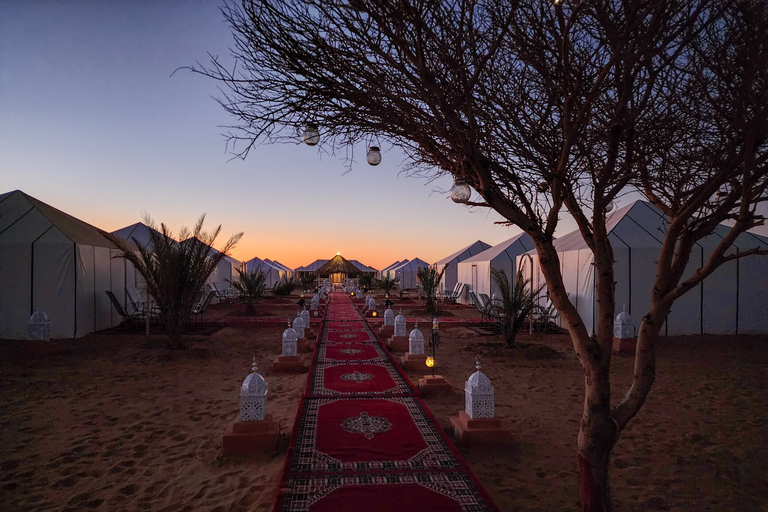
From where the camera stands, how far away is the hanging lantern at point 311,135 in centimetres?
276

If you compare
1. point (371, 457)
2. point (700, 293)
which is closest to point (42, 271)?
point (371, 457)

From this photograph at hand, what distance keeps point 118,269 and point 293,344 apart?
8431 mm

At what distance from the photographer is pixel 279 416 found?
4.88m

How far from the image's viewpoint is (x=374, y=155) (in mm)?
3338

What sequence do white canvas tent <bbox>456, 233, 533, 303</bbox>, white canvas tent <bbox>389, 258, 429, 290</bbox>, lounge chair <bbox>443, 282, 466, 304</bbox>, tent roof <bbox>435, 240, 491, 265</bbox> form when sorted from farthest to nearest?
white canvas tent <bbox>389, 258, 429, 290</bbox> < tent roof <bbox>435, 240, 491, 265</bbox> < lounge chair <bbox>443, 282, 466, 304</bbox> < white canvas tent <bbox>456, 233, 533, 303</bbox>

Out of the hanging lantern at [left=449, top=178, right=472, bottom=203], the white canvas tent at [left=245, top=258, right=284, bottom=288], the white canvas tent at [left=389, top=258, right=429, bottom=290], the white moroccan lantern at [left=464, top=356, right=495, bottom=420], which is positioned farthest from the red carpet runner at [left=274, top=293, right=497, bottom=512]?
the white canvas tent at [left=389, top=258, right=429, bottom=290]

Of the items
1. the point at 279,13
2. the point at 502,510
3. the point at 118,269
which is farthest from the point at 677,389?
the point at 118,269

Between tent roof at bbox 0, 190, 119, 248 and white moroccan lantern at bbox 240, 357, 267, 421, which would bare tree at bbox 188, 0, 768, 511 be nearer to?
white moroccan lantern at bbox 240, 357, 267, 421

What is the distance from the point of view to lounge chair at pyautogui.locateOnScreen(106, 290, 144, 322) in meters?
11.4

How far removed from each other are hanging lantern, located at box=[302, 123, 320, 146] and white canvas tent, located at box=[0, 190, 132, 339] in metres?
8.62

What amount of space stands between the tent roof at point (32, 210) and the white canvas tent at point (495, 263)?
13300 mm

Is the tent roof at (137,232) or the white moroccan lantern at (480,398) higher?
the tent roof at (137,232)

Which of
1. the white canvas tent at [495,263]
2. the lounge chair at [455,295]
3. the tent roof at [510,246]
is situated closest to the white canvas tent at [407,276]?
the lounge chair at [455,295]

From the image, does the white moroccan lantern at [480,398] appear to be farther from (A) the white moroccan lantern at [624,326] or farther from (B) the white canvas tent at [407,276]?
(B) the white canvas tent at [407,276]
